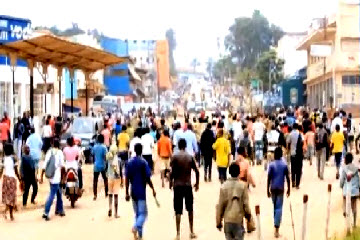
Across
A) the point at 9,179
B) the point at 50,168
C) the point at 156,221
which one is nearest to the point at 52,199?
the point at 50,168

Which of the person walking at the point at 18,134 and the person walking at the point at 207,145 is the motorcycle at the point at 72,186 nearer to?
the person walking at the point at 207,145

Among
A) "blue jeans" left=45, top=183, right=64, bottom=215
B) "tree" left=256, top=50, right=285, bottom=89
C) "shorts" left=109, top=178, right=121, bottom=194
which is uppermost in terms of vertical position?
"tree" left=256, top=50, right=285, bottom=89

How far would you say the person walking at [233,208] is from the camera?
11.8 metres

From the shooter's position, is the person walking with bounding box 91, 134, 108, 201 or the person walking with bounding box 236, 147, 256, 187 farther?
the person walking with bounding box 91, 134, 108, 201

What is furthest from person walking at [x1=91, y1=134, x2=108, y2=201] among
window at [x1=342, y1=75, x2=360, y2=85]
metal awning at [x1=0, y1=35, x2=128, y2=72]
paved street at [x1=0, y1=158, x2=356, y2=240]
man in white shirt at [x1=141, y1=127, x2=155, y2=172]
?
window at [x1=342, y1=75, x2=360, y2=85]

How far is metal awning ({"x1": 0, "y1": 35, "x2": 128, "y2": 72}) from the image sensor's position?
1168 inches

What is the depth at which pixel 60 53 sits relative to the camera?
34.2m

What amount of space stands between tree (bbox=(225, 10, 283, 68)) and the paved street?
96443 mm

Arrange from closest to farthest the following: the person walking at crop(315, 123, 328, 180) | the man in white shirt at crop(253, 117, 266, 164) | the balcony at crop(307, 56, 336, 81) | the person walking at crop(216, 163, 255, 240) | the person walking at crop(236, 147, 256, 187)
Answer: the person walking at crop(216, 163, 255, 240)
the person walking at crop(236, 147, 256, 187)
the person walking at crop(315, 123, 328, 180)
the man in white shirt at crop(253, 117, 266, 164)
the balcony at crop(307, 56, 336, 81)

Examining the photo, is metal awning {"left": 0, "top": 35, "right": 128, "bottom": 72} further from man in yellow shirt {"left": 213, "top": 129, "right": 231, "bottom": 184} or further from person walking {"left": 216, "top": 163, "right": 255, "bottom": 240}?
person walking {"left": 216, "top": 163, "right": 255, "bottom": 240}

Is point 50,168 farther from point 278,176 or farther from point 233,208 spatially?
point 233,208

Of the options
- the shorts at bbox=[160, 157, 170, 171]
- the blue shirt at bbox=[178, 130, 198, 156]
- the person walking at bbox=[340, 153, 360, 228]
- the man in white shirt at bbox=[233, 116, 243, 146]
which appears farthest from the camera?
the man in white shirt at bbox=[233, 116, 243, 146]

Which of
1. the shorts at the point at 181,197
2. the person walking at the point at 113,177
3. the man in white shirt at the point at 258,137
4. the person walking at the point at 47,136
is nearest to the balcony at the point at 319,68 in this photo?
the man in white shirt at the point at 258,137

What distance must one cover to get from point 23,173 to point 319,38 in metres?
41.8
